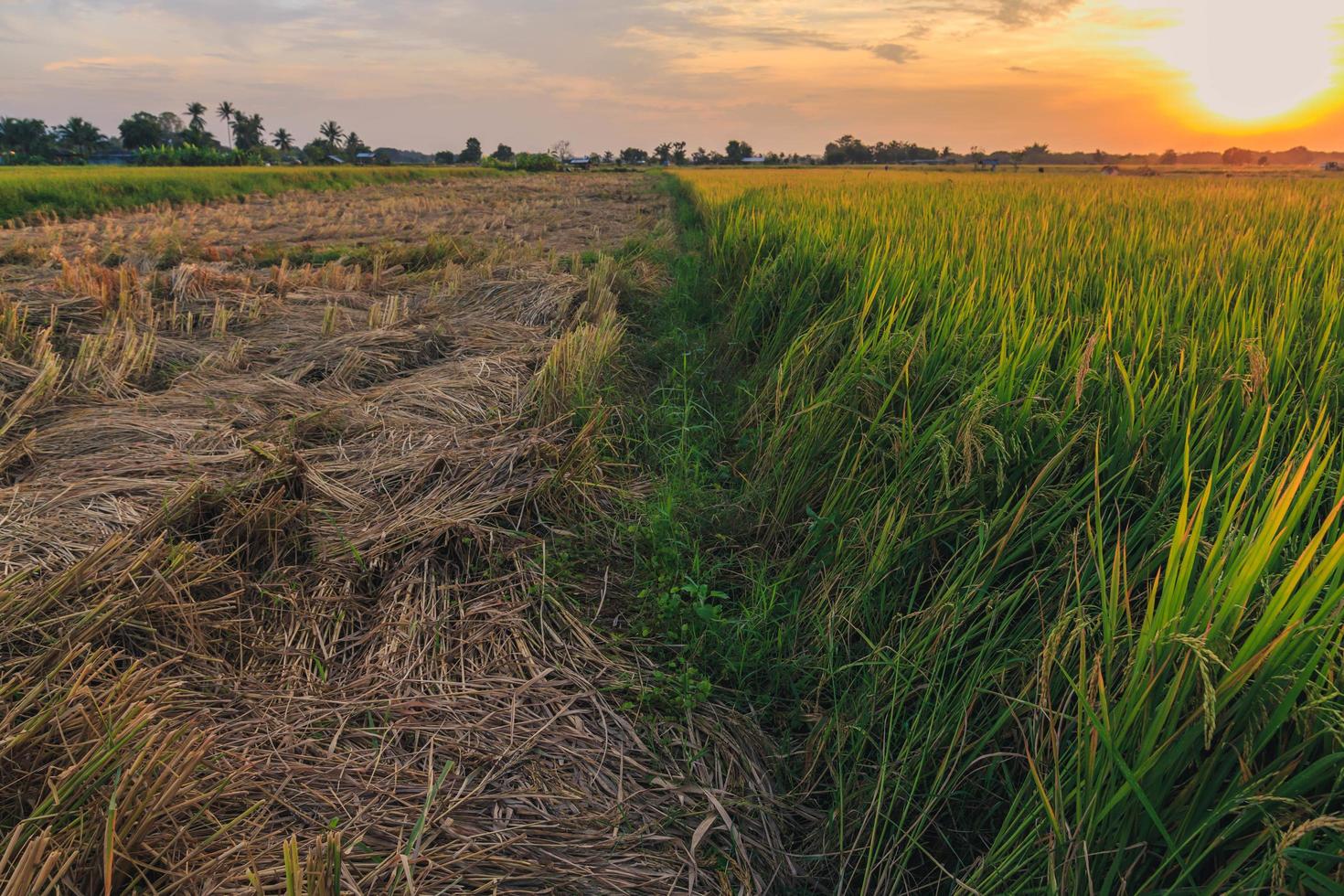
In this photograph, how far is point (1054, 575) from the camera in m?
1.60

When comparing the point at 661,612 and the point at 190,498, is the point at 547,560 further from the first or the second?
the point at 190,498

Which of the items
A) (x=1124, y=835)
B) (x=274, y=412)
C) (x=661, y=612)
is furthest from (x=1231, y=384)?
(x=274, y=412)

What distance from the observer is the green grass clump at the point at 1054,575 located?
0.95 metres

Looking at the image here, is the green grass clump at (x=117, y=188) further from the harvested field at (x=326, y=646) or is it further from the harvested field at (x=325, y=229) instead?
the harvested field at (x=326, y=646)

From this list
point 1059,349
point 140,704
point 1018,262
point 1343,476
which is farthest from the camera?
point 1018,262

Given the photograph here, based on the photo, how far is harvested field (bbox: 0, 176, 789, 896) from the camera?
4.60 ft

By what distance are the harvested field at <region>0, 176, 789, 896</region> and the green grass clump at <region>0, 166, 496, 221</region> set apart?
15.2 metres

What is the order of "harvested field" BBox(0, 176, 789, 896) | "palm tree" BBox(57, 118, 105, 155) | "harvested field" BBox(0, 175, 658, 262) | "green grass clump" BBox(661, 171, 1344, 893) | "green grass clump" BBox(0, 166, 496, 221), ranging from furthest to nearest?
"palm tree" BBox(57, 118, 105, 155) < "green grass clump" BBox(0, 166, 496, 221) < "harvested field" BBox(0, 175, 658, 262) < "harvested field" BBox(0, 176, 789, 896) < "green grass clump" BBox(661, 171, 1344, 893)

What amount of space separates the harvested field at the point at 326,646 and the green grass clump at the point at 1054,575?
0.41m

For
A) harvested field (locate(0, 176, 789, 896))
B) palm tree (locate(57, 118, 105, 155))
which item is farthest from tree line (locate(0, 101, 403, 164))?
harvested field (locate(0, 176, 789, 896))

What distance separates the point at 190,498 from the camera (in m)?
2.35

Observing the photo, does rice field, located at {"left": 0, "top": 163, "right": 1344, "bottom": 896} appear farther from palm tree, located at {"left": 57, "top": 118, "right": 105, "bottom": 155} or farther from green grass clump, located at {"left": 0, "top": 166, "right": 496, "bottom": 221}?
palm tree, located at {"left": 57, "top": 118, "right": 105, "bottom": 155}

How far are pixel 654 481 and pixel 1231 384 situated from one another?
2.07 meters

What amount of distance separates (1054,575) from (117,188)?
22.5m
